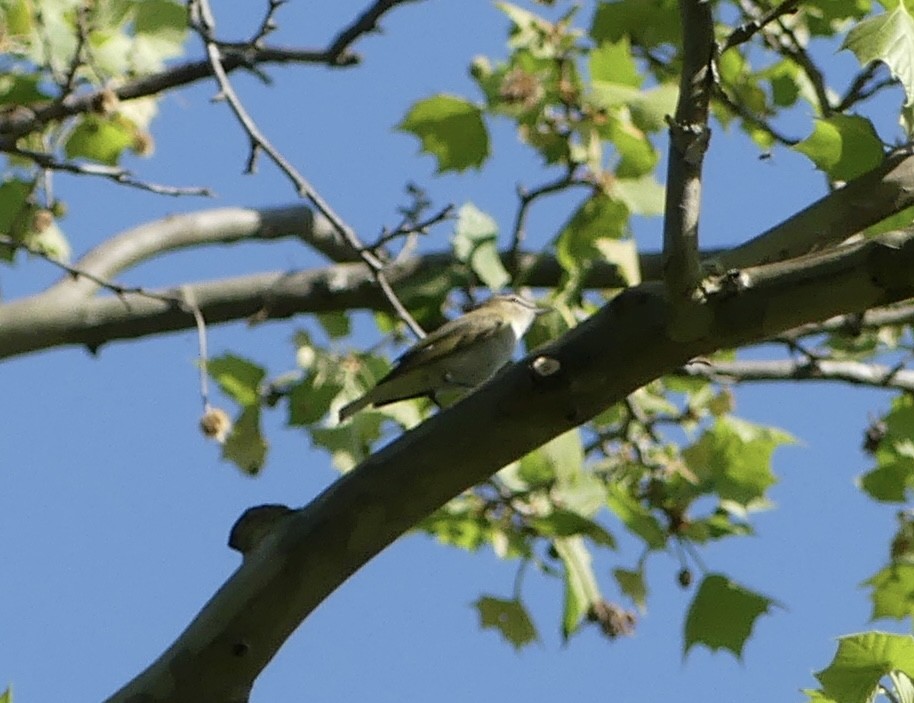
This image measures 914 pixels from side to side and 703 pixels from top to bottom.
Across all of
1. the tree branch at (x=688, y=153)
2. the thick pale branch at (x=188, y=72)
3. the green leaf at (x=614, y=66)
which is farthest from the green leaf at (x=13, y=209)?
the tree branch at (x=688, y=153)

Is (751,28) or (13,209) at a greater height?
(13,209)

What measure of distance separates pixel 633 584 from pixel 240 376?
1.43 m

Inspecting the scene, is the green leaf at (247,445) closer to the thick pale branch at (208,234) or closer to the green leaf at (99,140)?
the thick pale branch at (208,234)

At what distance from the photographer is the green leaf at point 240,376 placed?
4500mm

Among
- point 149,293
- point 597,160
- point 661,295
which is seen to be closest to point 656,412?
point 597,160

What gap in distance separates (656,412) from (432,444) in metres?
3.07

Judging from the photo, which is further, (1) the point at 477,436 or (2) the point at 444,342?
(2) the point at 444,342

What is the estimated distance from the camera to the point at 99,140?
4.88 m

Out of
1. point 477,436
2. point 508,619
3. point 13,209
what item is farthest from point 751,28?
point 13,209

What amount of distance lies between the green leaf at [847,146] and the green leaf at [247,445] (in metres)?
2.28

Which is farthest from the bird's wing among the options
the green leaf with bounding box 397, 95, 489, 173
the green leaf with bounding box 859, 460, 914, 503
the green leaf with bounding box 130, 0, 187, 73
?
the green leaf with bounding box 859, 460, 914, 503

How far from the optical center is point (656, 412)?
5227 mm

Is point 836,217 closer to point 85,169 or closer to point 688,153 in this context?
point 688,153

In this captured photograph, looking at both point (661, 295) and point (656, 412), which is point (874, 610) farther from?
point (661, 295)
